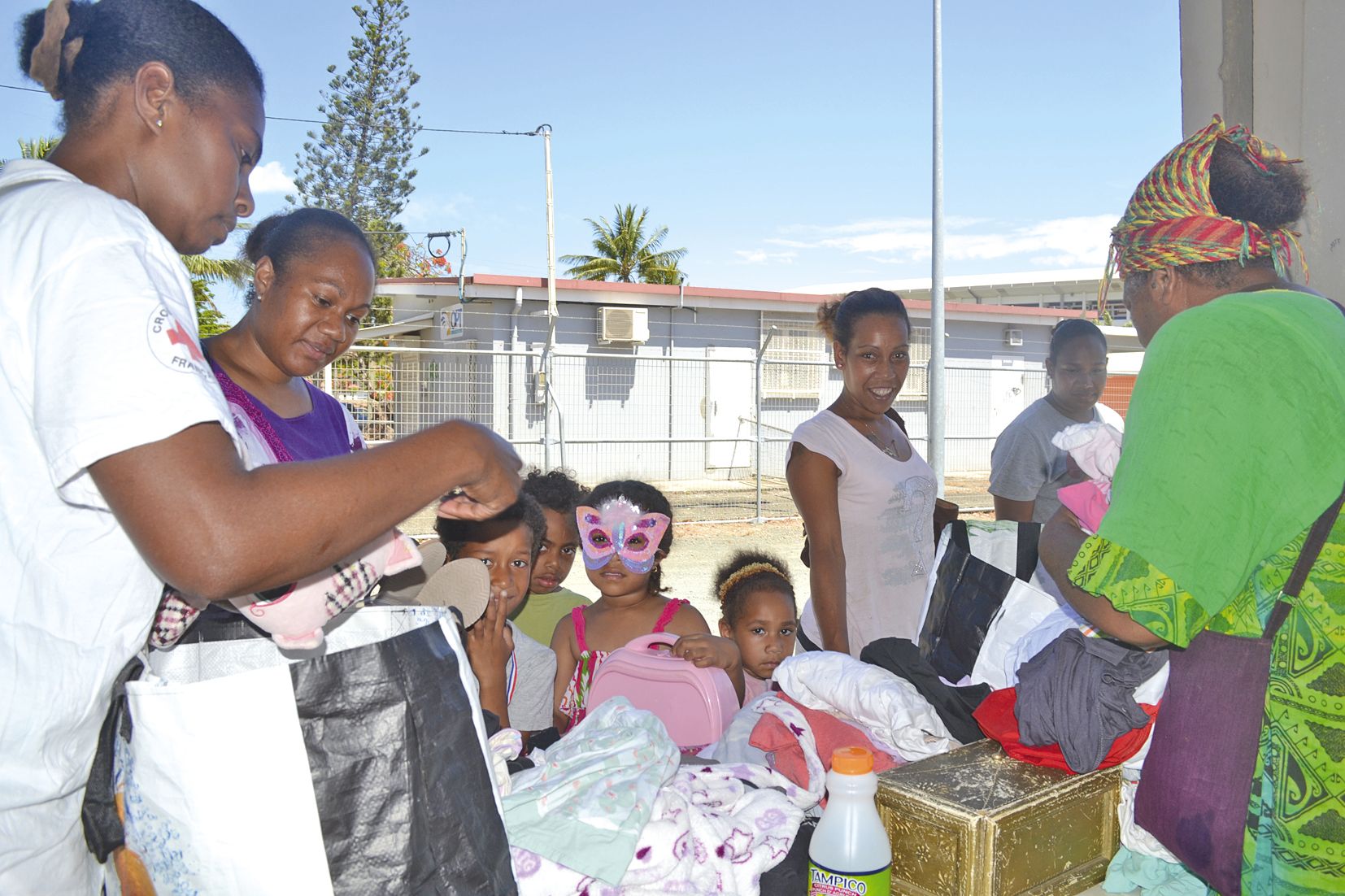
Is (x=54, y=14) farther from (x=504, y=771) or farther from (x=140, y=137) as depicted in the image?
(x=504, y=771)

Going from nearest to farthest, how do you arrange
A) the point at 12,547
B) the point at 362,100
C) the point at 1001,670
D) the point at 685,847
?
the point at 12,547 < the point at 685,847 < the point at 1001,670 < the point at 362,100

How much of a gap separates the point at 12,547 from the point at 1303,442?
5.29 feet

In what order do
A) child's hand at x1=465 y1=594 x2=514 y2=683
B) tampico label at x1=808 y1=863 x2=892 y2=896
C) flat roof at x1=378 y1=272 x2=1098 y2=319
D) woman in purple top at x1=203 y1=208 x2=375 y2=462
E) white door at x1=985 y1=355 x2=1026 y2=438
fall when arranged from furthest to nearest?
white door at x1=985 y1=355 x2=1026 y2=438 < flat roof at x1=378 y1=272 x2=1098 y2=319 < woman in purple top at x1=203 y1=208 x2=375 y2=462 < child's hand at x1=465 y1=594 x2=514 y2=683 < tampico label at x1=808 y1=863 x2=892 y2=896

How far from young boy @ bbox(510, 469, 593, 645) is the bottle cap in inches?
69.7

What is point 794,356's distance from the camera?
734 inches

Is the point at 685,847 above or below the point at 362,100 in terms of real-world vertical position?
below

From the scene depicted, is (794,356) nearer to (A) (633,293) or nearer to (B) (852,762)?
(A) (633,293)

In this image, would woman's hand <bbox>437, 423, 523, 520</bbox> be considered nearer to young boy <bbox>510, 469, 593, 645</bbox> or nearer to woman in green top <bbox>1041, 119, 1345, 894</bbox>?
woman in green top <bbox>1041, 119, 1345, 894</bbox>

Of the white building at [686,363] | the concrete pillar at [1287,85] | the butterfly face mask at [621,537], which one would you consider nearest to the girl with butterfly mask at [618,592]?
the butterfly face mask at [621,537]

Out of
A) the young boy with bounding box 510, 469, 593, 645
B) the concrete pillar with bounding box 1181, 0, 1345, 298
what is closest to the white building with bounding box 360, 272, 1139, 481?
the young boy with bounding box 510, 469, 593, 645

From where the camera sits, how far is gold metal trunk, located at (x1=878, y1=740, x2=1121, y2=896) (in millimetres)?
1563

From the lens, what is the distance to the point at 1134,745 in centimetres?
171

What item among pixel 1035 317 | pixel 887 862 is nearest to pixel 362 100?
pixel 1035 317

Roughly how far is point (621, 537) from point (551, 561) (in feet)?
1.31
